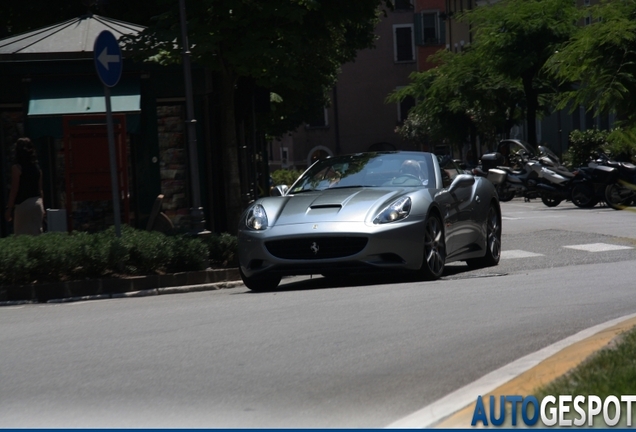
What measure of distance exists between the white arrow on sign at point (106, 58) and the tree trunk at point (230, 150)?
12.9 ft

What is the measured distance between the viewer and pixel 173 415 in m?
6.18

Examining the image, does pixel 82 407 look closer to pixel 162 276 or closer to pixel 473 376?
pixel 473 376

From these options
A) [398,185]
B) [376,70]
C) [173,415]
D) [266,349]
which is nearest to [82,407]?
[173,415]

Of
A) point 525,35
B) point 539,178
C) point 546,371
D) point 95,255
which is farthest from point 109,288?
point 525,35

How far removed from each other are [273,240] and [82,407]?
222 inches

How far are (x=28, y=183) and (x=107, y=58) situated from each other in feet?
6.63

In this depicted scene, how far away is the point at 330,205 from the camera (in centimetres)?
1226

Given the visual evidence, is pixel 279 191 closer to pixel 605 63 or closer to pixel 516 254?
pixel 516 254

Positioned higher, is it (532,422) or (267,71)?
(267,71)

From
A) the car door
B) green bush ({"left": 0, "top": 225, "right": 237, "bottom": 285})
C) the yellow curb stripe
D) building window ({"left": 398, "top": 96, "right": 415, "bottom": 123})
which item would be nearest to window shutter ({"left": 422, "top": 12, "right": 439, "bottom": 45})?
building window ({"left": 398, "top": 96, "right": 415, "bottom": 123})

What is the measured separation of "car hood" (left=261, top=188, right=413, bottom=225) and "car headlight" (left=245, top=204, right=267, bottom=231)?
0.06 meters

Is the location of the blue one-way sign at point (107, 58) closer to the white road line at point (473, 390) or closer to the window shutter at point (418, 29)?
the white road line at point (473, 390)

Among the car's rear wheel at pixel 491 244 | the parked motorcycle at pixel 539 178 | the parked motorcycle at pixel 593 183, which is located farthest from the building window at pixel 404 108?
the car's rear wheel at pixel 491 244

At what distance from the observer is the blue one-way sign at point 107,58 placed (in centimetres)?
1498
